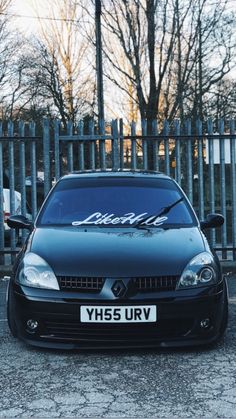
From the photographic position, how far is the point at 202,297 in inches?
156

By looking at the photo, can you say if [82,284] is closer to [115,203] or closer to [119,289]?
[119,289]

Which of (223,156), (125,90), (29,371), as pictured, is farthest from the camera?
(125,90)

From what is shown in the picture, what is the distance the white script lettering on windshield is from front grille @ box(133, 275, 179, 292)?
0.98m

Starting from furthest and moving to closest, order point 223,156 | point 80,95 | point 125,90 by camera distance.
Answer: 1. point 80,95
2. point 125,90
3. point 223,156

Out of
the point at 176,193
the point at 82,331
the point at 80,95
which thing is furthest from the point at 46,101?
the point at 82,331

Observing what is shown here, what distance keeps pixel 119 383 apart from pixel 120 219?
5.81 ft

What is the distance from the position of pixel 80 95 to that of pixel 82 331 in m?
22.9

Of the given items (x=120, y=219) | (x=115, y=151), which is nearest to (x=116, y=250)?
(x=120, y=219)

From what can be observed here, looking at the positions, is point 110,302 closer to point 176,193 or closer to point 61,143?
point 176,193

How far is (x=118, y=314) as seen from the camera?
383 cm

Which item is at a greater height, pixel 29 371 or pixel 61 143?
pixel 61 143

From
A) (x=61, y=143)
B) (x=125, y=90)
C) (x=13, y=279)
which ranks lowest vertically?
(x=13, y=279)

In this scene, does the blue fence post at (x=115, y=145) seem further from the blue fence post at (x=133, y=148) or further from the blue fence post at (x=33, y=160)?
the blue fence post at (x=33, y=160)

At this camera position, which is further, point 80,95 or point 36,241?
point 80,95
